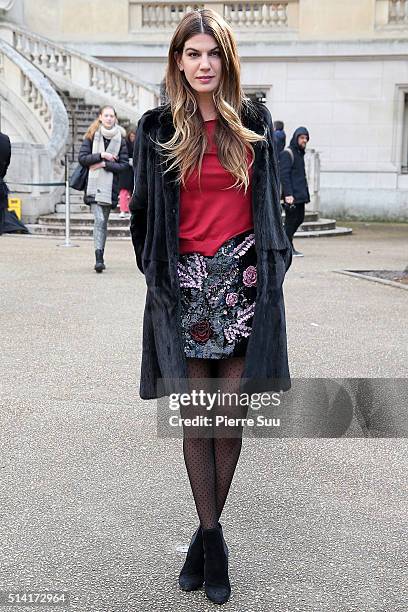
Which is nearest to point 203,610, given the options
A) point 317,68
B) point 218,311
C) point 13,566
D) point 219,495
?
point 219,495

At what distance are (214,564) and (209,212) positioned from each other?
1.26 metres

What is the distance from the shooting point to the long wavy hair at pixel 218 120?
10.6ft

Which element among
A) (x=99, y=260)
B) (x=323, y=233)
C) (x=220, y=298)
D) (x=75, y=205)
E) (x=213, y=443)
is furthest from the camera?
(x=75, y=205)

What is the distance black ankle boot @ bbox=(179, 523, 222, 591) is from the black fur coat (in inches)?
22.9

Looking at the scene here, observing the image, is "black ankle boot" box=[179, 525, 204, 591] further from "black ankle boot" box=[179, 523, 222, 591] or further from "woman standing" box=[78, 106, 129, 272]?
"woman standing" box=[78, 106, 129, 272]

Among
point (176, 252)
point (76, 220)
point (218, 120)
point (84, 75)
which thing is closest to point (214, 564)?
point (176, 252)

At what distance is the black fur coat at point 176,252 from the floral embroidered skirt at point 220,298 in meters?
0.05

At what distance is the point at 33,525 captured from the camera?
12.9 ft

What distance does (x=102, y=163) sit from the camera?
11.2 meters

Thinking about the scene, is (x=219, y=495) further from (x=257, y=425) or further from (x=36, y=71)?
(x=36, y=71)

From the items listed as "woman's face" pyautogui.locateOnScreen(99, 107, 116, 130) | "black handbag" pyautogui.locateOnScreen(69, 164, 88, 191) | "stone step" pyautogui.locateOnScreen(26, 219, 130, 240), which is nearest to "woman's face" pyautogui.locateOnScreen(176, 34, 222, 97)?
"woman's face" pyautogui.locateOnScreen(99, 107, 116, 130)

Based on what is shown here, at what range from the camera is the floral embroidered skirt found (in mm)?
3326

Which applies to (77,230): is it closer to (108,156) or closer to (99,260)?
(99,260)

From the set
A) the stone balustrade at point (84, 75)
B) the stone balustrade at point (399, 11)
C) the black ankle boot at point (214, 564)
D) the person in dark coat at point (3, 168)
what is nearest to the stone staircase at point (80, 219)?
the stone balustrade at point (84, 75)
